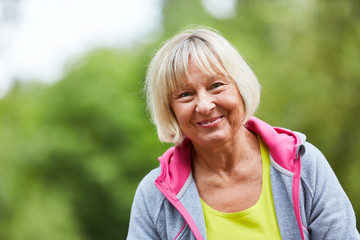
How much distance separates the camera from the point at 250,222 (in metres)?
2.16

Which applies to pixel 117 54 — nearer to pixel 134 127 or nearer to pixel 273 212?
pixel 134 127

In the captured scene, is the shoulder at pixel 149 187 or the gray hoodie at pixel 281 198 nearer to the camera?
the gray hoodie at pixel 281 198

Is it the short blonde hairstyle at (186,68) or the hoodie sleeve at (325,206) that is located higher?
the short blonde hairstyle at (186,68)

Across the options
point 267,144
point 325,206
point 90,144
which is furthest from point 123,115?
point 325,206

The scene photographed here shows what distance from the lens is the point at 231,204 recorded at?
2.23m

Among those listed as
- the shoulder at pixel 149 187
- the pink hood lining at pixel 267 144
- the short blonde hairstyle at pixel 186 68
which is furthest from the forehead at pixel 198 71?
the shoulder at pixel 149 187

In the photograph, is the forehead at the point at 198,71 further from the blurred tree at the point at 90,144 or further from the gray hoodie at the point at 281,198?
the blurred tree at the point at 90,144

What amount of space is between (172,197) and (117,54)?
18.6 m

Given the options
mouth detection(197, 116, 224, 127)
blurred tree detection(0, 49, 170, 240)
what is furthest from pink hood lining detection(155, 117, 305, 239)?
blurred tree detection(0, 49, 170, 240)

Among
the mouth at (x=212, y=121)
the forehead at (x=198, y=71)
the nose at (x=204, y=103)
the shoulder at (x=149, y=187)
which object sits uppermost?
the forehead at (x=198, y=71)

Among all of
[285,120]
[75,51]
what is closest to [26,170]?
[75,51]

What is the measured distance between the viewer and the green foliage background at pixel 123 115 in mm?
10273

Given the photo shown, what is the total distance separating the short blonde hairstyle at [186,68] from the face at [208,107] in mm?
→ 30

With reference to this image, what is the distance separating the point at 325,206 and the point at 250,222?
317 mm
